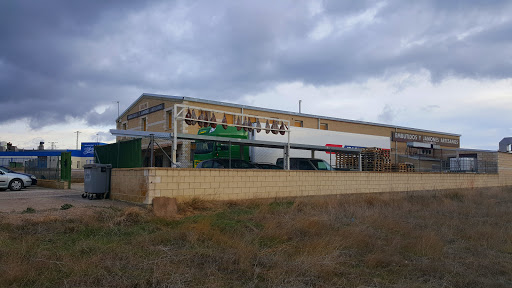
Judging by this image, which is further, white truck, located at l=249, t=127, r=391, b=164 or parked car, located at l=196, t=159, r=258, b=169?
white truck, located at l=249, t=127, r=391, b=164

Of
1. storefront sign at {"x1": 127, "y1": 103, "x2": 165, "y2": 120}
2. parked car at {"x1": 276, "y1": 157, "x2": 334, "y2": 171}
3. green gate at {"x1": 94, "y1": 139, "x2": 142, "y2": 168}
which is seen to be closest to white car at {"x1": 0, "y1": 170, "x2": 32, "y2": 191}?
green gate at {"x1": 94, "y1": 139, "x2": 142, "y2": 168}

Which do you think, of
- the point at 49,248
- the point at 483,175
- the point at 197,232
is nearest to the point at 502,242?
the point at 197,232

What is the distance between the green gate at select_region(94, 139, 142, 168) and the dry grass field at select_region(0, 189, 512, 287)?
2.41 m

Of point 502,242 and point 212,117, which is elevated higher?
point 212,117

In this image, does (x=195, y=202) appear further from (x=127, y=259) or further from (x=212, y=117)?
(x=127, y=259)

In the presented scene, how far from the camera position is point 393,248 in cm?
782

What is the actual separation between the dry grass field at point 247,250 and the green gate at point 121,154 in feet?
7.92

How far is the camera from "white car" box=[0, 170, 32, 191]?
20.9 m

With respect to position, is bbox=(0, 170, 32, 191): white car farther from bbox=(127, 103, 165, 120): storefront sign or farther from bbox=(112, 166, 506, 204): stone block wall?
bbox=(127, 103, 165, 120): storefront sign

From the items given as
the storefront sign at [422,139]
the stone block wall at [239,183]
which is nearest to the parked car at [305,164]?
the stone block wall at [239,183]

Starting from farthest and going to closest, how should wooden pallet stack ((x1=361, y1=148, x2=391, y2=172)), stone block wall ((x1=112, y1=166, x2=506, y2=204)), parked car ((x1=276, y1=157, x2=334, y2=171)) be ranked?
wooden pallet stack ((x1=361, y1=148, x2=391, y2=172)) < parked car ((x1=276, y1=157, x2=334, y2=171)) < stone block wall ((x1=112, y1=166, x2=506, y2=204))

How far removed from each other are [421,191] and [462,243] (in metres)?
13.4

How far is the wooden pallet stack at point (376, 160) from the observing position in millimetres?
21391

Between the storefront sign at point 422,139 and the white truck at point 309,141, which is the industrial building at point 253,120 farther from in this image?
the white truck at point 309,141
